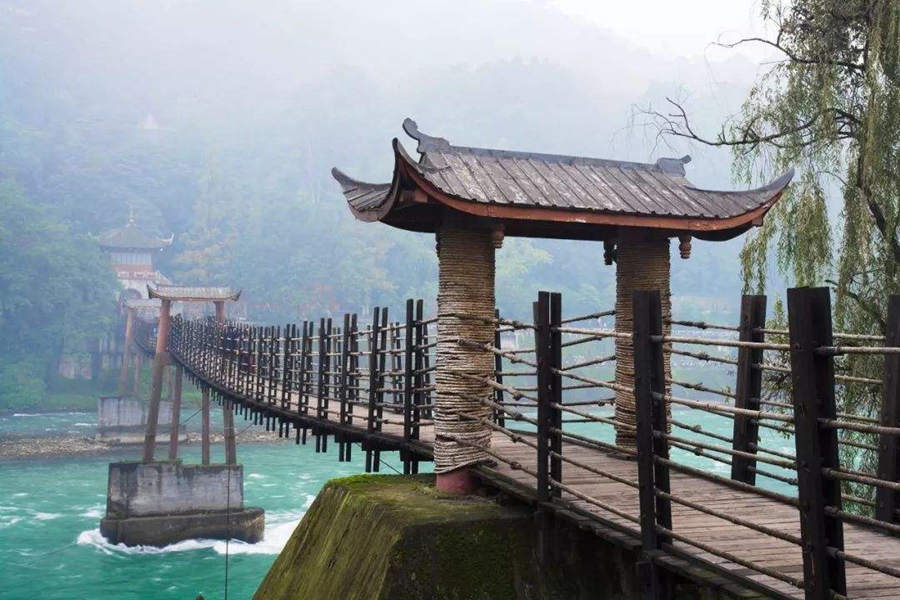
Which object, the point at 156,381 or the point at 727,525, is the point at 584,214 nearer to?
the point at 727,525

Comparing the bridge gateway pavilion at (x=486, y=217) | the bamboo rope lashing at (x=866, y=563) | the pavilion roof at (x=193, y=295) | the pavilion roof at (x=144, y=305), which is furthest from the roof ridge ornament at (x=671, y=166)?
the pavilion roof at (x=144, y=305)

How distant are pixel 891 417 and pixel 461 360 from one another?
2228 millimetres

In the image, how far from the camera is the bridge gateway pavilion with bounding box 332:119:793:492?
16.3 ft

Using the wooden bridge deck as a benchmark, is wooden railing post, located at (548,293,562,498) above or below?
above

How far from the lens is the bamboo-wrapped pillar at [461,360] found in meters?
5.25

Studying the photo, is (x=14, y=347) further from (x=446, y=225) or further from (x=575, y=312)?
(x=446, y=225)

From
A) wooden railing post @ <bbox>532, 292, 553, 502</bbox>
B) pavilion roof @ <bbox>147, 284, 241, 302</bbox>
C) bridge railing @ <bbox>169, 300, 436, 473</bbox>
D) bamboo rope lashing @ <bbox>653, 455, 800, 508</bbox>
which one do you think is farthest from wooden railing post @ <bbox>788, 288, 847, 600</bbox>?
pavilion roof @ <bbox>147, 284, 241, 302</bbox>

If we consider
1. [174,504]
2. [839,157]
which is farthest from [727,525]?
[174,504]

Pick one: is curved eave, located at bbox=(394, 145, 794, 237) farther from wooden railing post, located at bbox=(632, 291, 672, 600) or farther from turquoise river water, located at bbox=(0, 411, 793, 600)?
turquoise river water, located at bbox=(0, 411, 793, 600)

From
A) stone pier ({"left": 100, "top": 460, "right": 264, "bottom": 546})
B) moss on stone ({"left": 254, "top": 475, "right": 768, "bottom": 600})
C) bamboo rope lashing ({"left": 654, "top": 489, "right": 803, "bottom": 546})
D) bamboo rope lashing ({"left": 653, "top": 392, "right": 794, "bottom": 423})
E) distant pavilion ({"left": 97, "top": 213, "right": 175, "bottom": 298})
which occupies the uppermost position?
distant pavilion ({"left": 97, "top": 213, "right": 175, "bottom": 298})

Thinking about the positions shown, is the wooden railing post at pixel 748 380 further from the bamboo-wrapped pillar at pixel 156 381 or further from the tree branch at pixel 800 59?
the bamboo-wrapped pillar at pixel 156 381

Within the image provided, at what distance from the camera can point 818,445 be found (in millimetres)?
2551

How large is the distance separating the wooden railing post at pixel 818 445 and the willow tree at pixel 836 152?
4.93m

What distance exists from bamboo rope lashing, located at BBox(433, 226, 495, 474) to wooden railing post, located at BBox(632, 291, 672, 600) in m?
1.90
